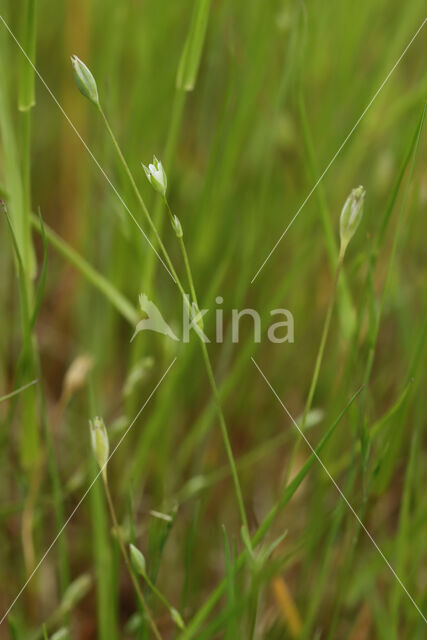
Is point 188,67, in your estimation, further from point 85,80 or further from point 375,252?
point 375,252

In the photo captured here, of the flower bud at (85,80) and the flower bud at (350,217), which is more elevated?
the flower bud at (85,80)

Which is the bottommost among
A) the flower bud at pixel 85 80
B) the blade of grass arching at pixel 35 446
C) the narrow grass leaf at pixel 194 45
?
the blade of grass arching at pixel 35 446

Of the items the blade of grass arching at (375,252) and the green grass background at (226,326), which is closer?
the blade of grass arching at (375,252)

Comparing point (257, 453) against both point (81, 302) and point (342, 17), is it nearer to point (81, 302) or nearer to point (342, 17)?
point (81, 302)

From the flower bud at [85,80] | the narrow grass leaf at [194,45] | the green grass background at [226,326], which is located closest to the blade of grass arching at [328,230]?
the green grass background at [226,326]

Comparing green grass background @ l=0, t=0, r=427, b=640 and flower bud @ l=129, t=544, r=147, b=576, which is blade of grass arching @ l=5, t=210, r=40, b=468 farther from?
flower bud @ l=129, t=544, r=147, b=576

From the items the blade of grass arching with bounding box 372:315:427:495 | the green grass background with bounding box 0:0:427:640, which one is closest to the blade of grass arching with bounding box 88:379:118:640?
the green grass background with bounding box 0:0:427:640

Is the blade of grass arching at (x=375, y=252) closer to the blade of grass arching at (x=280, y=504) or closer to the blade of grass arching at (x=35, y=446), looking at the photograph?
the blade of grass arching at (x=280, y=504)

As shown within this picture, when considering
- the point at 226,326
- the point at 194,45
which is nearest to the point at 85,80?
the point at 194,45
